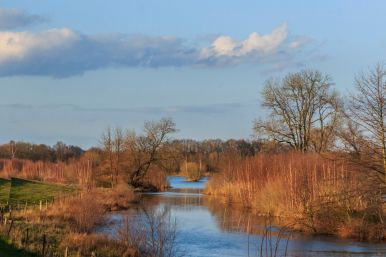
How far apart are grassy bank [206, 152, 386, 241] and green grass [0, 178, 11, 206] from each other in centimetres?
1643

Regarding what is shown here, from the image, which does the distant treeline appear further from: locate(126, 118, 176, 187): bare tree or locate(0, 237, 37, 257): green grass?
locate(0, 237, 37, 257): green grass

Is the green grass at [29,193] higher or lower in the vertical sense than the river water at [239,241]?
higher

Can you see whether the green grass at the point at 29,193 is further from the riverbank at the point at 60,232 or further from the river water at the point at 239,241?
the river water at the point at 239,241

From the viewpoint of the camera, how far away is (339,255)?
787 inches

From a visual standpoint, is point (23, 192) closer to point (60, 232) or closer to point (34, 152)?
point (60, 232)

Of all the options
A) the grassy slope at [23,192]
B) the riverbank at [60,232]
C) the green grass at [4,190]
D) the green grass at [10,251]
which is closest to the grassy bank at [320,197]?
the riverbank at [60,232]

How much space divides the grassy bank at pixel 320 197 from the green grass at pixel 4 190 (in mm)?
16430

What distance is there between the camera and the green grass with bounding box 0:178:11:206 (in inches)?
1351

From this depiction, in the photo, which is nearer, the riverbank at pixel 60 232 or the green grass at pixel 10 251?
the green grass at pixel 10 251

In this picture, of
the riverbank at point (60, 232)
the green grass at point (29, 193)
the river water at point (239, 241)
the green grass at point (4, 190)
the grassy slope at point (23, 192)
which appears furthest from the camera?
the grassy slope at point (23, 192)

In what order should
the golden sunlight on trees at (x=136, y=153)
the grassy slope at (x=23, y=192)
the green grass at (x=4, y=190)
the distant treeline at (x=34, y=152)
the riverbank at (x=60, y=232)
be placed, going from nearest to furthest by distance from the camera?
1. the riverbank at (x=60, y=232)
2. the green grass at (x=4, y=190)
3. the grassy slope at (x=23, y=192)
4. the golden sunlight on trees at (x=136, y=153)
5. the distant treeline at (x=34, y=152)

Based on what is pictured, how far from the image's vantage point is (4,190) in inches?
1586

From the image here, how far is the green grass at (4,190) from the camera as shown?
34312 millimetres

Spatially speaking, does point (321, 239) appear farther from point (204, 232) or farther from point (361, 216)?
point (204, 232)
